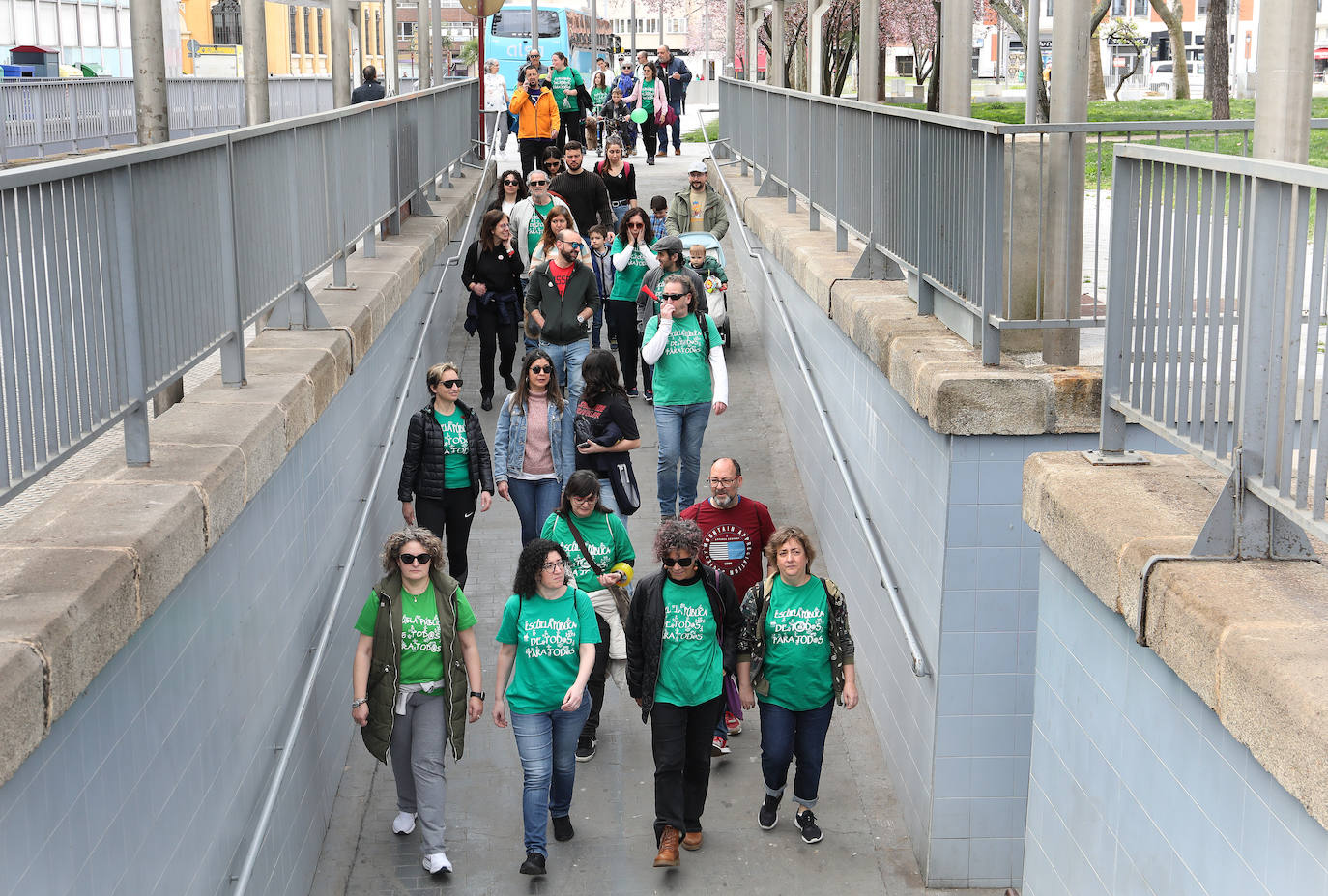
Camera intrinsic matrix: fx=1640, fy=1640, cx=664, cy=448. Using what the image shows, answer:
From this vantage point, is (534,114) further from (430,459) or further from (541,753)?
(541,753)

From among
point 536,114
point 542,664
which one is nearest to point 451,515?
point 542,664

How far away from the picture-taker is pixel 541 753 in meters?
7.49

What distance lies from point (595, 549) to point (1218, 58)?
20978 millimetres

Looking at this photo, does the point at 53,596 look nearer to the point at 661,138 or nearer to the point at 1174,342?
the point at 1174,342

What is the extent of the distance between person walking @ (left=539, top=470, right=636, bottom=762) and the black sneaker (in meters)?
1.16

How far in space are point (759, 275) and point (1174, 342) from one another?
11.6m

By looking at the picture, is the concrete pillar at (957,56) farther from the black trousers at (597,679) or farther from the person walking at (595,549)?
the black trousers at (597,679)

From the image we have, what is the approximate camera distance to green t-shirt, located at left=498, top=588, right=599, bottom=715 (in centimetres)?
723

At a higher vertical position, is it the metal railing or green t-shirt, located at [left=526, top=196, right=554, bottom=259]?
the metal railing

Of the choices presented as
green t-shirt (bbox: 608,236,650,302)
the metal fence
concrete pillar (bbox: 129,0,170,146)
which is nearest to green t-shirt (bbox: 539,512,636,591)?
the metal fence

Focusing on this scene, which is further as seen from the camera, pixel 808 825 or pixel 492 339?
pixel 492 339

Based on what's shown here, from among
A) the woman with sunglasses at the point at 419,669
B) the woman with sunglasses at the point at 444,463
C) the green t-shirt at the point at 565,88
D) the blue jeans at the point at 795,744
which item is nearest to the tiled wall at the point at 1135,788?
the blue jeans at the point at 795,744

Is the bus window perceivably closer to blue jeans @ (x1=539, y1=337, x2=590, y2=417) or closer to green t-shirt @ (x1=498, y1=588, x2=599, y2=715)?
blue jeans @ (x1=539, y1=337, x2=590, y2=417)

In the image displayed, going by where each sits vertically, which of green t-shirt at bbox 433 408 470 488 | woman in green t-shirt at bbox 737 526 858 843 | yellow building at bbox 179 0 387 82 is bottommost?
woman in green t-shirt at bbox 737 526 858 843
